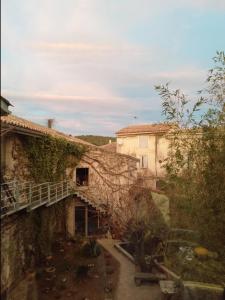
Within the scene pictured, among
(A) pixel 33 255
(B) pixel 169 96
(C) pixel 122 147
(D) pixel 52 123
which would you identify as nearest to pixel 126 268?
(A) pixel 33 255

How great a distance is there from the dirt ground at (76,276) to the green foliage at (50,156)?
372cm

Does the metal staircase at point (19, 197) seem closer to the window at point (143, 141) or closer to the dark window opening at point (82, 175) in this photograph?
the dark window opening at point (82, 175)

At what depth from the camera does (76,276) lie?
15.6 m

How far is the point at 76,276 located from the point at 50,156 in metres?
6.61

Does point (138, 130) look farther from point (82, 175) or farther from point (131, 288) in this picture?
point (131, 288)

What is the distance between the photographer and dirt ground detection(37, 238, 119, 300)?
14.2 metres

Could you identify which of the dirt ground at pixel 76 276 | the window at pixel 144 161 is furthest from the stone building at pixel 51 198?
the window at pixel 144 161

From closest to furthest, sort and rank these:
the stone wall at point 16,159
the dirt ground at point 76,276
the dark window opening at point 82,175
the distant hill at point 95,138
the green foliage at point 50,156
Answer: the dirt ground at point 76,276 → the stone wall at point 16,159 → the green foliage at point 50,156 → the dark window opening at point 82,175 → the distant hill at point 95,138

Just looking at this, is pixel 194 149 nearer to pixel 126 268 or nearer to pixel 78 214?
pixel 126 268

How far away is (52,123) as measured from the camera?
31.2 m

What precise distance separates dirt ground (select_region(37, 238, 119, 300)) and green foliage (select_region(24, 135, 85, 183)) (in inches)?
147

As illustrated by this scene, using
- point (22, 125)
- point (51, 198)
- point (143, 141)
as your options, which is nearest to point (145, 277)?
point (51, 198)

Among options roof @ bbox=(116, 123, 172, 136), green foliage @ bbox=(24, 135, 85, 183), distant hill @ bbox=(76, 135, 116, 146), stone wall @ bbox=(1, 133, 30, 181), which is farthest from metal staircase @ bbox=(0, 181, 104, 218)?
distant hill @ bbox=(76, 135, 116, 146)

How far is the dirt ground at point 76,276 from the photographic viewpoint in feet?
46.7
